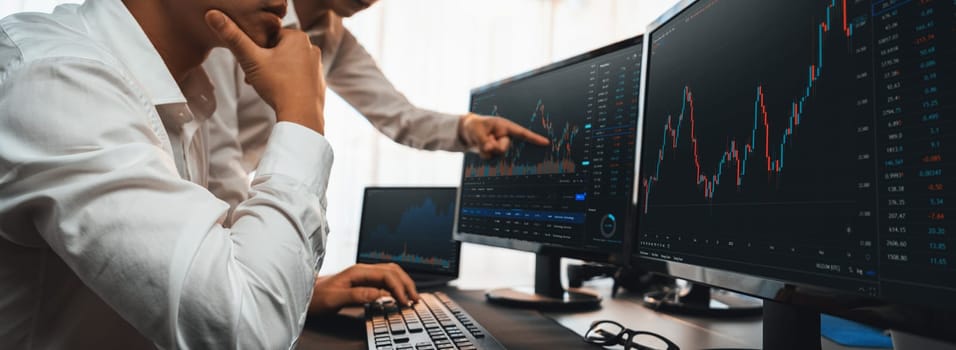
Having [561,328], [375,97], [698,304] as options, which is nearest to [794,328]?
[561,328]

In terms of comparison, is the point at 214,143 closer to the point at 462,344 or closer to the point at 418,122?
the point at 418,122

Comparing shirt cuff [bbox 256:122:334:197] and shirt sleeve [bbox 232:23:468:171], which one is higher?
shirt sleeve [bbox 232:23:468:171]

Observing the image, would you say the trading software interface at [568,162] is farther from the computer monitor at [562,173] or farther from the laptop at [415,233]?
the laptop at [415,233]

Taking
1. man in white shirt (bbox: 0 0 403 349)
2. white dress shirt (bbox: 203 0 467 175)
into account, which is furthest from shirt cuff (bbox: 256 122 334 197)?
white dress shirt (bbox: 203 0 467 175)

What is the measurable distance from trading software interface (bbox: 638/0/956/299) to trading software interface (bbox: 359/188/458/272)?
71 cm

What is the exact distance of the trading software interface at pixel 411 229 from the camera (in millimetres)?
1293

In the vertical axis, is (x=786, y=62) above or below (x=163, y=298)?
above

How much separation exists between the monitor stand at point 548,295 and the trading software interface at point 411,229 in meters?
0.21

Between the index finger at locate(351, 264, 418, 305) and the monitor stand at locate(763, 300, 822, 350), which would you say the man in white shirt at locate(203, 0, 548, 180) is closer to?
the index finger at locate(351, 264, 418, 305)

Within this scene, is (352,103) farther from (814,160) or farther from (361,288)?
(814,160)

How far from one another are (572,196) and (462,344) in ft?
1.18

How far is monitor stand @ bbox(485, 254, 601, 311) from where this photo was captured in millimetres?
996

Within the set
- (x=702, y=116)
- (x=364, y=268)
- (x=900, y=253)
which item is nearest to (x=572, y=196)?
(x=702, y=116)

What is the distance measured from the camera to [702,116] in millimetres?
596
